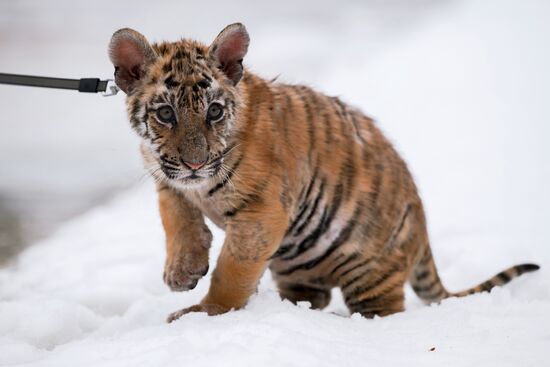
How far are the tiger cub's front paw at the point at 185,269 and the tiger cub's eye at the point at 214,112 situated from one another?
2.15 feet

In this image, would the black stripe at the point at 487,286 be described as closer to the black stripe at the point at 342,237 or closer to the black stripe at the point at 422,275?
the black stripe at the point at 422,275

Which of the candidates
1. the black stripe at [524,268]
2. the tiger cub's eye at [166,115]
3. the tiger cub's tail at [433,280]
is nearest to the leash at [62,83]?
the tiger cub's eye at [166,115]

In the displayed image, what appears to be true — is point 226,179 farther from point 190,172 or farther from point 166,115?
point 166,115

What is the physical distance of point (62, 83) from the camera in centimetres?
334

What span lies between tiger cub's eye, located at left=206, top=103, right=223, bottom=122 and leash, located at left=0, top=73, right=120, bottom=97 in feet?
1.61

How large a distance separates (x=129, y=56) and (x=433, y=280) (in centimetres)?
228

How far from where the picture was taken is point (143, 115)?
3.16 meters

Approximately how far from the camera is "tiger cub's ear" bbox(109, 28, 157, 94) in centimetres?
314

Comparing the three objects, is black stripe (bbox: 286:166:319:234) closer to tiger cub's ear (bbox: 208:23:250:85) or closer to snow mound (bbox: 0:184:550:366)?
snow mound (bbox: 0:184:550:366)

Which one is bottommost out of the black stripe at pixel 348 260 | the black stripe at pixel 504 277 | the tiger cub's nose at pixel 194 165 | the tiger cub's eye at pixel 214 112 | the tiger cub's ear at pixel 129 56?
the black stripe at pixel 504 277

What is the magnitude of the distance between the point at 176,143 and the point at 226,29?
578 millimetres

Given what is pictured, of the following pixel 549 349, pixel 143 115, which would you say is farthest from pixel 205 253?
pixel 549 349

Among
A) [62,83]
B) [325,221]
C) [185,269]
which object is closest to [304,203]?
[325,221]

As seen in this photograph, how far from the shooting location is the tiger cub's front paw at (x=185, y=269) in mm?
3312
